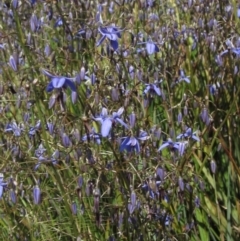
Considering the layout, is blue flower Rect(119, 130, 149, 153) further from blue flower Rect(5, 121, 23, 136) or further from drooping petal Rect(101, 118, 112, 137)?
blue flower Rect(5, 121, 23, 136)

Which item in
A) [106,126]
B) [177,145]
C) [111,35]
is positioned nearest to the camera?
[106,126]

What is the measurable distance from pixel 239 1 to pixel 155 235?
1.43 meters

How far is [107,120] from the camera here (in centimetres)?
182

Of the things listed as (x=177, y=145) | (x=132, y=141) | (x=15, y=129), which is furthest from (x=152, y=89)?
(x=15, y=129)

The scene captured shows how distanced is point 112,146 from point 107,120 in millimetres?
105

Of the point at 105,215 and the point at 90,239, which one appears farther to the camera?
the point at 105,215

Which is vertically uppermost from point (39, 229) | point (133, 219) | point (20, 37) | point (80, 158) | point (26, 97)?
point (20, 37)

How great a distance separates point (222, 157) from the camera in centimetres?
273

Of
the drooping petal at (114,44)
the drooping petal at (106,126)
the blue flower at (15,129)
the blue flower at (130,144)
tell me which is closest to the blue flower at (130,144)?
the blue flower at (130,144)

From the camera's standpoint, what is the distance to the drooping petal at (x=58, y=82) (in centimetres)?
163

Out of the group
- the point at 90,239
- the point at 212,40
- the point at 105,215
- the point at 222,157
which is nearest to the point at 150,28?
the point at 212,40

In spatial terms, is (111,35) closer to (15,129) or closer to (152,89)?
(152,89)

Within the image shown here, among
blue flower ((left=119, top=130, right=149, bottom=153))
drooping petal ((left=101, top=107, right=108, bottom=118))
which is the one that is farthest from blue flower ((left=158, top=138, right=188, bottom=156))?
drooping petal ((left=101, top=107, right=108, bottom=118))

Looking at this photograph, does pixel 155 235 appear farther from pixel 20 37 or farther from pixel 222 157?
pixel 20 37
